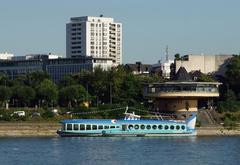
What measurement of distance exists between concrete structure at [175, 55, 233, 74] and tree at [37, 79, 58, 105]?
27576 millimetres

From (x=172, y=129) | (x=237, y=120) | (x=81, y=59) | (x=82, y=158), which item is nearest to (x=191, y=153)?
(x=82, y=158)

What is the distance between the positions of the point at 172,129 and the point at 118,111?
1609 centimetres

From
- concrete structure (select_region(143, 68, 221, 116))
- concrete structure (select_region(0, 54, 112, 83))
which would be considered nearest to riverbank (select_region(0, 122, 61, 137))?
concrete structure (select_region(143, 68, 221, 116))

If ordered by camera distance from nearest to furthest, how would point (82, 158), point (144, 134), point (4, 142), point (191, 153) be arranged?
point (82, 158) → point (191, 153) → point (4, 142) → point (144, 134)

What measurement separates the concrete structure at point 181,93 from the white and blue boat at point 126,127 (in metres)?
15.2

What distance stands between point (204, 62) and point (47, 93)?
34.6 m

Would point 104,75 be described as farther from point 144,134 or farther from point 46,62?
point 46,62

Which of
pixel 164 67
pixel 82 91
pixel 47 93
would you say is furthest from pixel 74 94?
pixel 164 67

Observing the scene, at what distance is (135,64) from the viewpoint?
184 metres

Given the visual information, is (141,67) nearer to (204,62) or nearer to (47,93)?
(204,62)

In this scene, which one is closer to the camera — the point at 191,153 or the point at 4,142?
the point at 191,153

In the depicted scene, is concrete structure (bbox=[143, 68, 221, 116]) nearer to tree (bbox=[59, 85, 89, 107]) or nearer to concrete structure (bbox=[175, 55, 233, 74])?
tree (bbox=[59, 85, 89, 107])

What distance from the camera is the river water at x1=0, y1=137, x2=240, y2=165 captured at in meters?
57.3

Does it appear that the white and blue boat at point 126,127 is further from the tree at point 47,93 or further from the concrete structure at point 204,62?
the concrete structure at point 204,62
